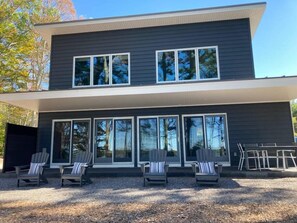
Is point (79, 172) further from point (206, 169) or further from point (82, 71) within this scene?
point (82, 71)

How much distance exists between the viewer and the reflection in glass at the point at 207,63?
9141mm

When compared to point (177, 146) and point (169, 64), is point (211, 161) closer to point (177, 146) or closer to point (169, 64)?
point (177, 146)

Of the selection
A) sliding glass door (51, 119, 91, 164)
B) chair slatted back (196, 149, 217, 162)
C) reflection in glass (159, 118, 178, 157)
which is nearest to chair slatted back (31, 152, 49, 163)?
sliding glass door (51, 119, 91, 164)

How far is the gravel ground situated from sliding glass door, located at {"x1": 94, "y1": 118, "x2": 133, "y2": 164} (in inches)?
108

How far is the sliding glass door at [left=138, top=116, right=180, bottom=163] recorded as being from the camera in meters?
9.16

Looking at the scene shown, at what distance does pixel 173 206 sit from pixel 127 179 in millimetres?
3323

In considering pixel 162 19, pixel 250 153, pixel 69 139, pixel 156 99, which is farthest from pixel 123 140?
pixel 162 19

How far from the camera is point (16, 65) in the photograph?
14641mm

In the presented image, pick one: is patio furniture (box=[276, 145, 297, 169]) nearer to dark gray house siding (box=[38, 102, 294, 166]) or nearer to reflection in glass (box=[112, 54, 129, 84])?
dark gray house siding (box=[38, 102, 294, 166])

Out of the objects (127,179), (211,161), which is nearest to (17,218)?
(127,179)

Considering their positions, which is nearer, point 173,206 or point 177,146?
point 173,206

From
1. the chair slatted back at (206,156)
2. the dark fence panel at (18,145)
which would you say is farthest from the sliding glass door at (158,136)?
the dark fence panel at (18,145)

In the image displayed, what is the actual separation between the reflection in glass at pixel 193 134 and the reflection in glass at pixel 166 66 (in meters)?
1.80

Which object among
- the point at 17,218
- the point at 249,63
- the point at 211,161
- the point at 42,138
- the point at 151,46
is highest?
the point at 151,46
